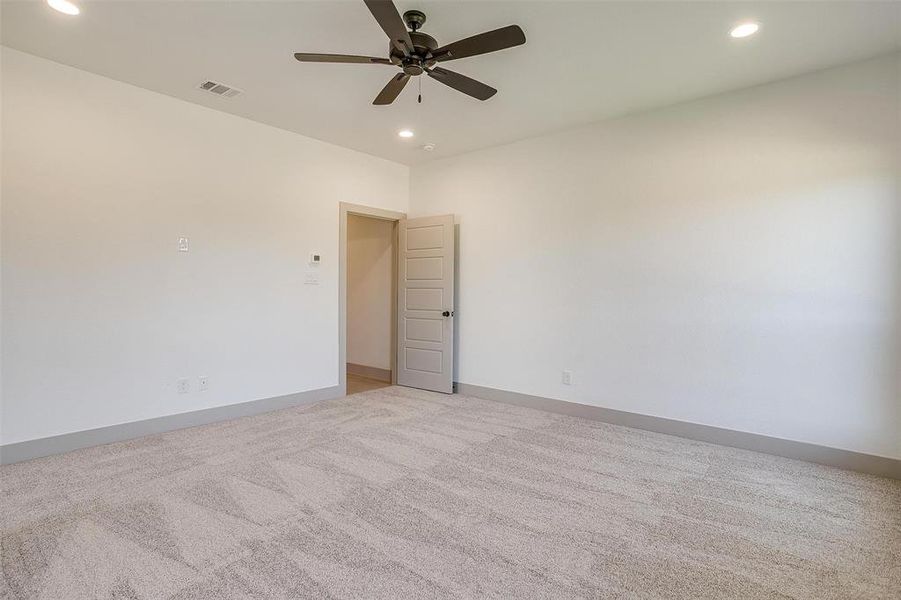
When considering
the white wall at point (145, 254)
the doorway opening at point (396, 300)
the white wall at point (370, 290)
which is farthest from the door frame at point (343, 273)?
the white wall at point (370, 290)

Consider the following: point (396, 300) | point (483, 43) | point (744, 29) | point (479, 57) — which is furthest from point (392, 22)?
point (396, 300)

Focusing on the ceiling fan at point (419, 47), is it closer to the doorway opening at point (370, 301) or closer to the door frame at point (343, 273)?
the door frame at point (343, 273)

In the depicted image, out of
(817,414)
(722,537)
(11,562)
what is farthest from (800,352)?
(11,562)

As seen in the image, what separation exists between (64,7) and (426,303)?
395cm

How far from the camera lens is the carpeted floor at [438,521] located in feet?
6.15

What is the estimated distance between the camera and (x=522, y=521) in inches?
93.4

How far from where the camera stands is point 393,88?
9.39 feet

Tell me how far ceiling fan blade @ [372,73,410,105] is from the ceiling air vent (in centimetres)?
144

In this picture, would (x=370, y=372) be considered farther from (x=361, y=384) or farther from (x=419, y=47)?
(x=419, y=47)

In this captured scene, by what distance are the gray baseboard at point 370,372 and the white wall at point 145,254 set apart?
129 centimetres

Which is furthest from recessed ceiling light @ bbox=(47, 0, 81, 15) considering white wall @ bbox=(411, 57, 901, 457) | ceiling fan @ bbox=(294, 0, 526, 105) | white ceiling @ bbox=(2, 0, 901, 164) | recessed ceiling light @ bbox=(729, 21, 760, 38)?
recessed ceiling light @ bbox=(729, 21, 760, 38)

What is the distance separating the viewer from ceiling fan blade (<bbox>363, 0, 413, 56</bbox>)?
1987 millimetres

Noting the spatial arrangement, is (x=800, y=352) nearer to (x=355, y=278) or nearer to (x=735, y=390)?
(x=735, y=390)

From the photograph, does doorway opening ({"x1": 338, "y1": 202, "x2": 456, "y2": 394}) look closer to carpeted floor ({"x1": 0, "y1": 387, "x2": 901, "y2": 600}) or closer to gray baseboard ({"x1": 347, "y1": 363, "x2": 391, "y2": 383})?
gray baseboard ({"x1": 347, "y1": 363, "x2": 391, "y2": 383})
